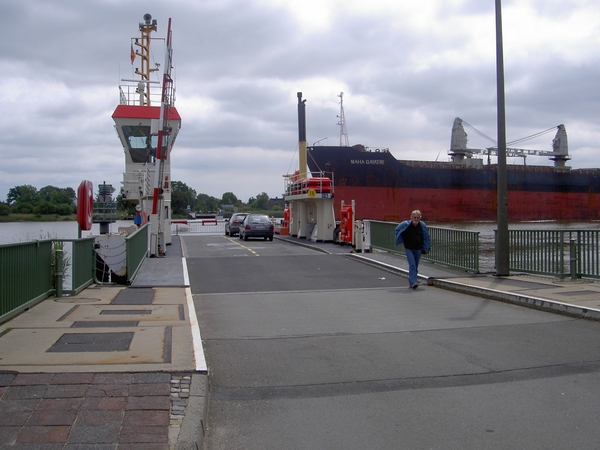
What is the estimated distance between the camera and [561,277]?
470 inches

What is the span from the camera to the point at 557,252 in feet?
39.2

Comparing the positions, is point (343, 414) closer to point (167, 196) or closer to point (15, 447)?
point (15, 447)

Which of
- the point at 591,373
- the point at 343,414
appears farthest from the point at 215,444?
the point at 591,373

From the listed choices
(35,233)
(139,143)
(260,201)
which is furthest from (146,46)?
(260,201)

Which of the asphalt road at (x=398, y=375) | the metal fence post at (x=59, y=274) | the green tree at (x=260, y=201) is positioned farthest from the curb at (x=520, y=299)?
the green tree at (x=260, y=201)

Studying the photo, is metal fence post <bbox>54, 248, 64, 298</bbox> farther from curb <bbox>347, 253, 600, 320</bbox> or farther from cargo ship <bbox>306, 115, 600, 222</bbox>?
cargo ship <bbox>306, 115, 600, 222</bbox>

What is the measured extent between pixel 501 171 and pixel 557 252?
2185 millimetres

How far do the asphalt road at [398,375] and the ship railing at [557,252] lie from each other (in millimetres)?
2661

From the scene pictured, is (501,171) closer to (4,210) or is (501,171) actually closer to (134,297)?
(134,297)

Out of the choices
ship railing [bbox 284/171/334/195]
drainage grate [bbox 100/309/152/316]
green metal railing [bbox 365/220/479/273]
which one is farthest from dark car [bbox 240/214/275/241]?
drainage grate [bbox 100/309/152/316]

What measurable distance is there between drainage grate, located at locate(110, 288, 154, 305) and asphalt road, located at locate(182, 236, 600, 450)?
105 centimetres

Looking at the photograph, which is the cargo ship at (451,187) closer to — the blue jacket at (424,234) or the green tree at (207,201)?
the blue jacket at (424,234)

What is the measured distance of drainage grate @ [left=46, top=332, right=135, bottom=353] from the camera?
600 centimetres

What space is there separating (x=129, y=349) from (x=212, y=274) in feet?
30.1
